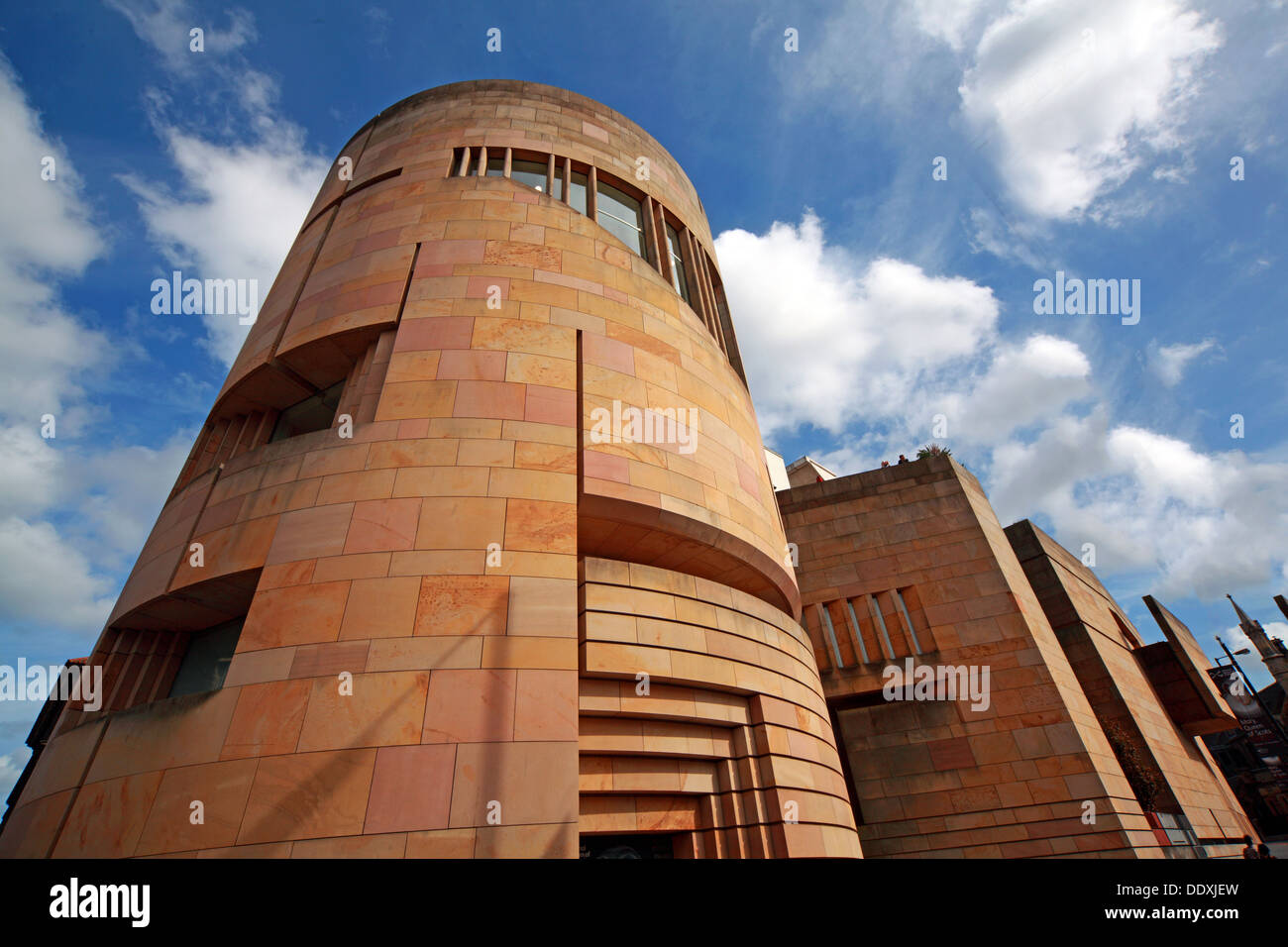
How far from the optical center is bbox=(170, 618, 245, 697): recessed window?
8469 mm

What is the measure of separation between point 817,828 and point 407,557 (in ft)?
20.9

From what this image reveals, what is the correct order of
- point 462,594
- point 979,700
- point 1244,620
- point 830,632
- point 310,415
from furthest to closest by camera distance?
point 1244,620 < point 830,632 < point 979,700 < point 310,415 < point 462,594

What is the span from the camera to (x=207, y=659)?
28.6 feet

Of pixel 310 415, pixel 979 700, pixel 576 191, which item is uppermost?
pixel 576 191

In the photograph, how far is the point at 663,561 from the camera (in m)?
9.95

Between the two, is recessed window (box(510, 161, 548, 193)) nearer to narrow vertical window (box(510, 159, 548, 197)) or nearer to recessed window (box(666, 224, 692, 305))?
narrow vertical window (box(510, 159, 548, 197))

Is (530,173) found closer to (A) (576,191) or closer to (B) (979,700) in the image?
(A) (576,191)

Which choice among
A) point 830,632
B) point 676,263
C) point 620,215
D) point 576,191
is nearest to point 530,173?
point 576,191

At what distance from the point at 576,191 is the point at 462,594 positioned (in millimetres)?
10871

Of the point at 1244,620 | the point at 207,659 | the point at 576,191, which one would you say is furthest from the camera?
the point at 1244,620

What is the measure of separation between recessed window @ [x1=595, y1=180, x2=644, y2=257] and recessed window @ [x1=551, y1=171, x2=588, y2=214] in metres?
0.38
